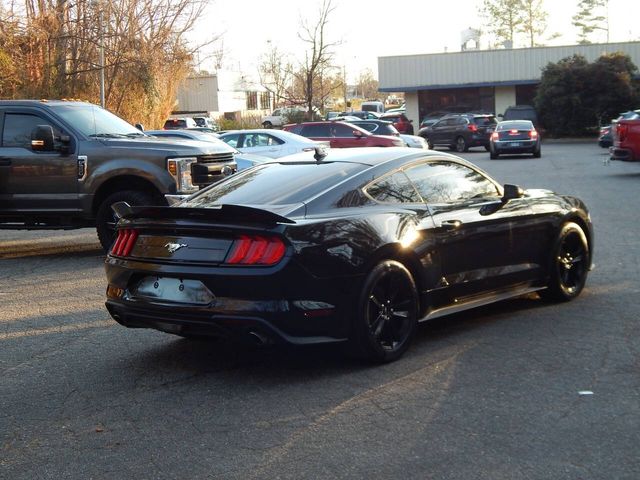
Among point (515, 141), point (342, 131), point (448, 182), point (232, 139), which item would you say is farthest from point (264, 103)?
point (448, 182)

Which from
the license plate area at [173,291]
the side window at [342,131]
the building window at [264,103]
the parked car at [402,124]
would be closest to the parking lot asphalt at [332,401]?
the license plate area at [173,291]

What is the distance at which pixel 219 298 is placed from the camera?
18.5ft

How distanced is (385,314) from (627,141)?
16094 mm

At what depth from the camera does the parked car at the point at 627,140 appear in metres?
20.5

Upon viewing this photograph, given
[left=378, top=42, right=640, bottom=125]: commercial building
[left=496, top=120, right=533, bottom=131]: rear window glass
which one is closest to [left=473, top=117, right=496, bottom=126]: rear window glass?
[left=496, top=120, right=533, bottom=131]: rear window glass

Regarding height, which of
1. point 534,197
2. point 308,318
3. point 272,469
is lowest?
point 272,469

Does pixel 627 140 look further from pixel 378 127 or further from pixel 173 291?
pixel 173 291

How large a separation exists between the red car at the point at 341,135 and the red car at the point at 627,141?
30.5 ft

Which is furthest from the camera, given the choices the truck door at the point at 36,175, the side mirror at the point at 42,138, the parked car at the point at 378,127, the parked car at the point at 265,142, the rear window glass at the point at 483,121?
the rear window glass at the point at 483,121

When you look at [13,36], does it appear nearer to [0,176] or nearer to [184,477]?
[0,176]

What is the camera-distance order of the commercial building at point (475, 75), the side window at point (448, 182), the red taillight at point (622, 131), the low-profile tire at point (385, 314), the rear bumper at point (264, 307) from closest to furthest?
1. the rear bumper at point (264, 307)
2. the low-profile tire at point (385, 314)
3. the side window at point (448, 182)
4. the red taillight at point (622, 131)
5. the commercial building at point (475, 75)

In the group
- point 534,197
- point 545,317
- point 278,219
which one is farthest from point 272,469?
point 534,197

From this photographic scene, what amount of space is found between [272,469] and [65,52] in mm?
30759

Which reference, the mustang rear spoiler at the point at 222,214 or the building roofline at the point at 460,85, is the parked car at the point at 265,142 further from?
the building roofline at the point at 460,85
